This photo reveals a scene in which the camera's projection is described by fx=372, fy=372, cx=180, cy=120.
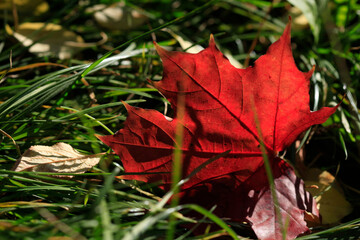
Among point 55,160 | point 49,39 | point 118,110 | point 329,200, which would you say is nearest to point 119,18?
point 49,39

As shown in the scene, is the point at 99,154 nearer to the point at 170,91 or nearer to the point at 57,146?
the point at 57,146

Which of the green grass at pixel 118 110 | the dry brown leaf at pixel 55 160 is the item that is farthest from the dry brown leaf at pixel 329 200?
the dry brown leaf at pixel 55 160

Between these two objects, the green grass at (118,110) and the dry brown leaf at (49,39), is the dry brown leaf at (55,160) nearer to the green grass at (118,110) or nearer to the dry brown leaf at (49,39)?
the green grass at (118,110)

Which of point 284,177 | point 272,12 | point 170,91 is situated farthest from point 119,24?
point 284,177

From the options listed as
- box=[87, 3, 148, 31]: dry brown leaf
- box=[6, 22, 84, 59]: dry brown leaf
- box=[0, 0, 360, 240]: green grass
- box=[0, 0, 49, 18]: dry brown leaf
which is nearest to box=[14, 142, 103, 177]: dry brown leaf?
box=[0, 0, 360, 240]: green grass

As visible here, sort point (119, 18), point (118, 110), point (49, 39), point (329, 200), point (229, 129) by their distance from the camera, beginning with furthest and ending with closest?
1. point (119, 18)
2. point (49, 39)
3. point (118, 110)
4. point (329, 200)
5. point (229, 129)

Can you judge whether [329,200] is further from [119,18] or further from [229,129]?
[119,18]
